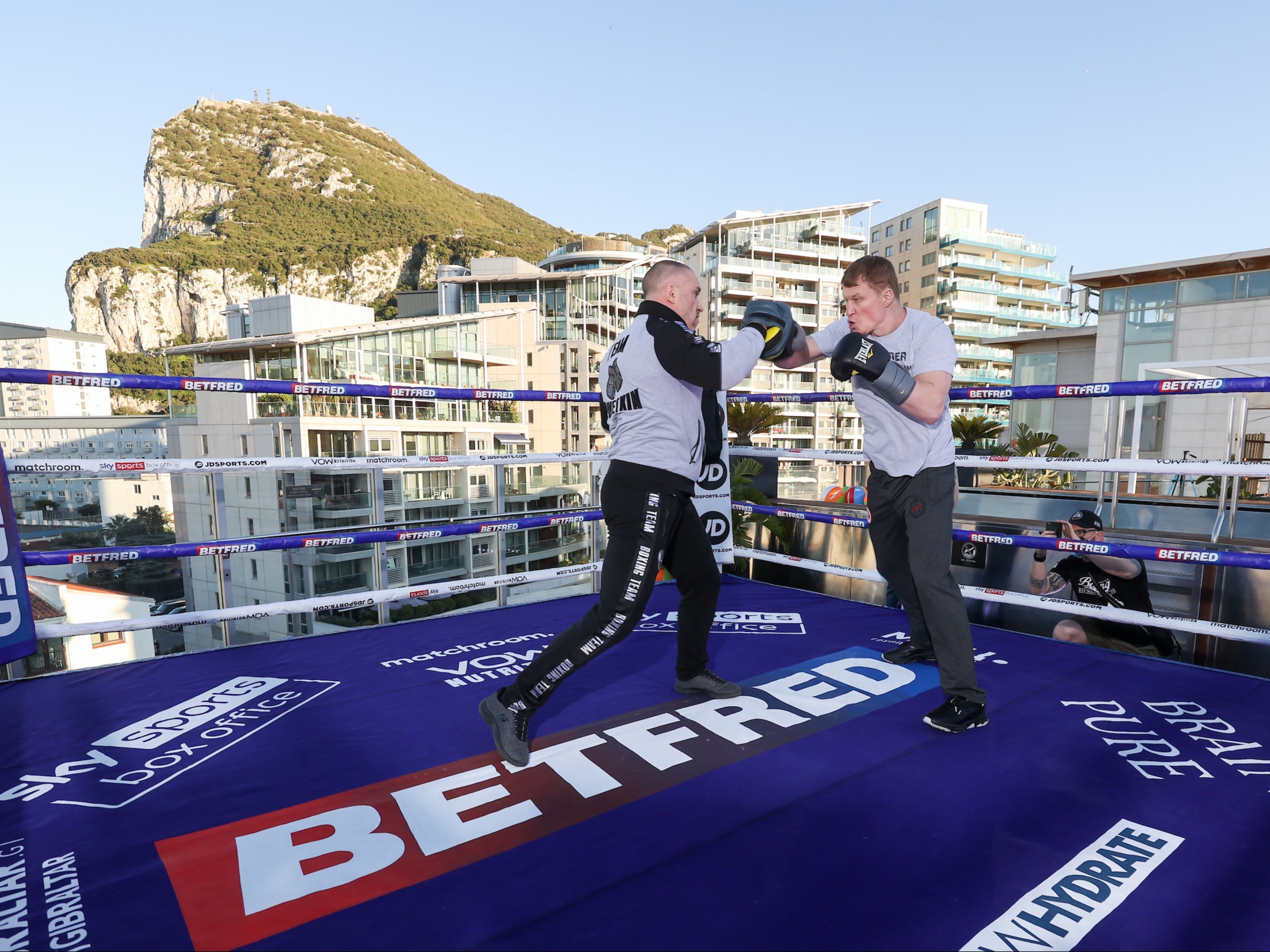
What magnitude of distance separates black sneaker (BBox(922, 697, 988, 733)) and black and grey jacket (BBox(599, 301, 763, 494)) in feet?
3.49

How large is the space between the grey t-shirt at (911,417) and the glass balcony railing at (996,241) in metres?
52.5

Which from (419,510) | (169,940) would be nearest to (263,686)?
(169,940)

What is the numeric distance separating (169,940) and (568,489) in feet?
73.0

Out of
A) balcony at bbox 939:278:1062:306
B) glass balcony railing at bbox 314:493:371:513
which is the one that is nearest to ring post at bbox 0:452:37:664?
glass balcony railing at bbox 314:493:371:513

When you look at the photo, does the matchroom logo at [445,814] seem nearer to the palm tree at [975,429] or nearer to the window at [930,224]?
the palm tree at [975,429]

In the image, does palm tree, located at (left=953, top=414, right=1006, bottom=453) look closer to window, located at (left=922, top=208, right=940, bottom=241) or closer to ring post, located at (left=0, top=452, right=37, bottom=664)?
ring post, located at (left=0, top=452, right=37, bottom=664)

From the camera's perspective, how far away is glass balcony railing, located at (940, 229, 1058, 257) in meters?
47.0

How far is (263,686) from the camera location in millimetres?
2436

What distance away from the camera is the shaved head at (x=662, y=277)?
2002 mm

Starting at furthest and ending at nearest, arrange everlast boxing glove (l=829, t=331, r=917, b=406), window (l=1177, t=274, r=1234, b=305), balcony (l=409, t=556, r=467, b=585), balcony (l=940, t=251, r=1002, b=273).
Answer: balcony (l=940, t=251, r=1002, b=273)
balcony (l=409, t=556, r=467, b=585)
window (l=1177, t=274, r=1234, b=305)
everlast boxing glove (l=829, t=331, r=917, b=406)

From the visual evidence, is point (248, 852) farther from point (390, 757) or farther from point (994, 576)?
point (994, 576)

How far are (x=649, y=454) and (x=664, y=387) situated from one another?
0.21m

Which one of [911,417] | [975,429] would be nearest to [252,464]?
[911,417]

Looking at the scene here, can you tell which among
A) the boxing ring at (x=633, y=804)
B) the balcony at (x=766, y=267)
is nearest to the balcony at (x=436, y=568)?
the boxing ring at (x=633, y=804)
